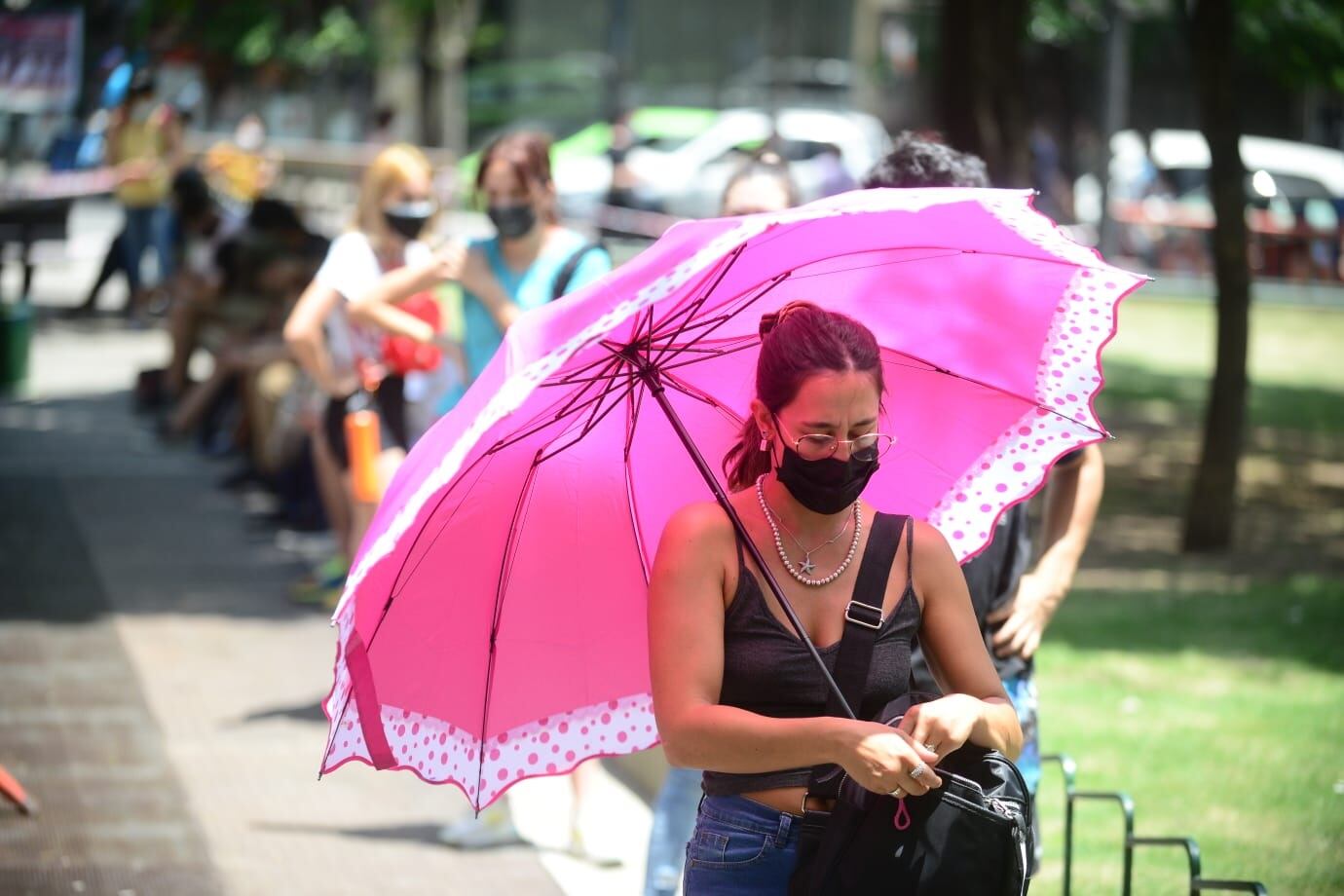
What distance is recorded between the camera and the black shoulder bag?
2.59m

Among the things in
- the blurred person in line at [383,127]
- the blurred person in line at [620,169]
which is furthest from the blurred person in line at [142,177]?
the blurred person in line at [620,169]

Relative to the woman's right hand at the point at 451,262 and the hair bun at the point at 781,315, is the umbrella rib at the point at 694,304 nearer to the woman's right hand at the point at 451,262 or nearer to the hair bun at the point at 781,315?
the hair bun at the point at 781,315

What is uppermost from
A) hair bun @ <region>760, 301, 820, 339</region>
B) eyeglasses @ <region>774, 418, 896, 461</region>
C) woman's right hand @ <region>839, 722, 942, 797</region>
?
hair bun @ <region>760, 301, 820, 339</region>

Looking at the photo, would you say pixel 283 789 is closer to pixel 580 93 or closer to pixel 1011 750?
pixel 1011 750

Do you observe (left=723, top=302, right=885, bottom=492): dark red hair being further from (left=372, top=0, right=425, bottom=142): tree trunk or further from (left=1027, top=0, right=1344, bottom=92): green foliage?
(left=372, top=0, right=425, bottom=142): tree trunk

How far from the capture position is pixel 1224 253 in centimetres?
1041

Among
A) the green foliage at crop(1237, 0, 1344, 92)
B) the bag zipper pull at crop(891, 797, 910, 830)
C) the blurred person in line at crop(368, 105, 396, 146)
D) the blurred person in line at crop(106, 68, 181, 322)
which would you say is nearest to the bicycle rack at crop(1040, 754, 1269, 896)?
the bag zipper pull at crop(891, 797, 910, 830)

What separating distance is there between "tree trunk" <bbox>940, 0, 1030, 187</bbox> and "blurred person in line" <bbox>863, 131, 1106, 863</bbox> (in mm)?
8218

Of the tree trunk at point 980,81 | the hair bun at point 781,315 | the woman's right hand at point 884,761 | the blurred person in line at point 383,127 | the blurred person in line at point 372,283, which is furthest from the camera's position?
the blurred person in line at point 383,127

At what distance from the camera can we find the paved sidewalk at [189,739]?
552cm

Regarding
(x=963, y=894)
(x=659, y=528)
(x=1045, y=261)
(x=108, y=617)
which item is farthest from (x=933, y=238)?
(x=108, y=617)

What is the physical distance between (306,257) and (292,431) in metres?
2.08

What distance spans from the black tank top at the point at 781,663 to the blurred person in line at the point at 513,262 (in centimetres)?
285

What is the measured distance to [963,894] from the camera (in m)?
2.59
